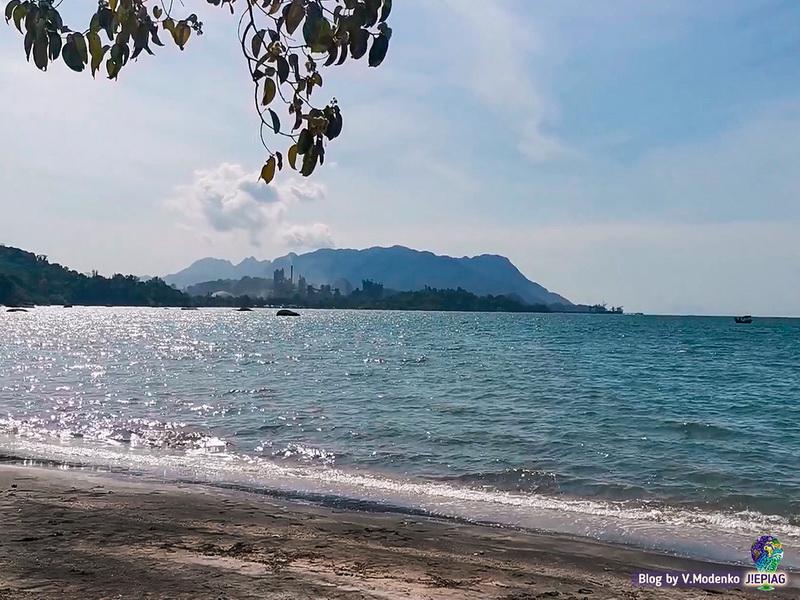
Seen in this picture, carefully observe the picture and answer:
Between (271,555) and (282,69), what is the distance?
754 centimetres

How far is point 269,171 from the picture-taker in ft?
10.8

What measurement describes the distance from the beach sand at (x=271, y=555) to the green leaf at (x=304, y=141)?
556cm

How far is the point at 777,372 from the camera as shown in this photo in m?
49.8

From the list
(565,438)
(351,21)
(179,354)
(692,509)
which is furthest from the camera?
(179,354)

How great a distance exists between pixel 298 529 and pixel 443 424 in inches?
537

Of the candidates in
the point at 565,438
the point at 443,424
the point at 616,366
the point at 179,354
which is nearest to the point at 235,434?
the point at 443,424

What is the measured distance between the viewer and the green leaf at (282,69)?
326 cm

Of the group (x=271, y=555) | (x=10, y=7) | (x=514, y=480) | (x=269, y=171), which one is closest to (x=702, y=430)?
(x=514, y=480)

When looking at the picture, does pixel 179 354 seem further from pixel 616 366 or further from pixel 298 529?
pixel 298 529

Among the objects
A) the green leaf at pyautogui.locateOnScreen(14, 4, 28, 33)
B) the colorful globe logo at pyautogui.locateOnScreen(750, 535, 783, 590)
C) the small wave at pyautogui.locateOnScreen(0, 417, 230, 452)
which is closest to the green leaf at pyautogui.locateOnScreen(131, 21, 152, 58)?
the green leaf at pyautogui.locateOnScreen(14, 4, 28, 33)

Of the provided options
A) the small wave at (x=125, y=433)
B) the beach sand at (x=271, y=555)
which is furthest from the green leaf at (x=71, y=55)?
the small wave at (x=125, y=433)

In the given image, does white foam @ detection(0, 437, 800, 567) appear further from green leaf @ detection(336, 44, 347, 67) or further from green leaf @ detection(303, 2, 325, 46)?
green leaf @ detection(303, 2, 325, 46)

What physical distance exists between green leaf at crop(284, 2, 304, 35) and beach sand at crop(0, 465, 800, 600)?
239 inches

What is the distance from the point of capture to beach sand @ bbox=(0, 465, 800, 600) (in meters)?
7.64
